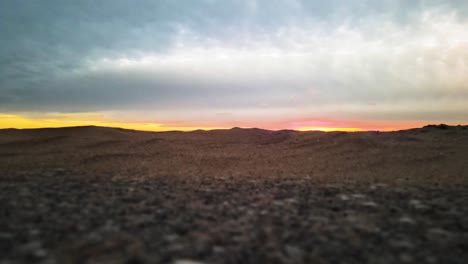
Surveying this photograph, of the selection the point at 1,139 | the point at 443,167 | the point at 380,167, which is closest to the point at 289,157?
the point at 380,167

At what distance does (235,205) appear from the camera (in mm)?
3473

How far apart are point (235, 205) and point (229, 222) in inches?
21.7

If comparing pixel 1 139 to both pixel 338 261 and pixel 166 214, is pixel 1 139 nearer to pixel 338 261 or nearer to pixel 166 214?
pixel 166 214

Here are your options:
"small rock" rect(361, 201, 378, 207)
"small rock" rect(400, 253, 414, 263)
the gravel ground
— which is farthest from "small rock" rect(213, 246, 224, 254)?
"small rock" rect(361, 201, 378, 207)

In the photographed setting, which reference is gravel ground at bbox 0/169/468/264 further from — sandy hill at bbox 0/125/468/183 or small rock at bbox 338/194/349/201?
sandy hill at bbox 0/125/468/183

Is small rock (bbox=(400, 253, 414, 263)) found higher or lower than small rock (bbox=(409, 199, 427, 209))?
lower

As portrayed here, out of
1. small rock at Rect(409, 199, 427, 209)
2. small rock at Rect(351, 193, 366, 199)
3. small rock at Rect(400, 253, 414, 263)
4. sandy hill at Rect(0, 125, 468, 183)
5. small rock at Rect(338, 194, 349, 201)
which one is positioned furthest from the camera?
sandy hill at Rect(0, 125, 468, 183)

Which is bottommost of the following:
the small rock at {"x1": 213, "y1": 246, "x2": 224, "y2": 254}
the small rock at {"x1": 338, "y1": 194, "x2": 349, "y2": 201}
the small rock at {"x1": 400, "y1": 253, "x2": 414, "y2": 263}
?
the small rock at {"x1": 400, "y1": 253, "x2": 414, "y2": 263}

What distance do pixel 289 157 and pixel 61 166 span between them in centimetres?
386

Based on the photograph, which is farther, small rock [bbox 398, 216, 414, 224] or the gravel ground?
small rock [bbox 398, 216, 414, 224]

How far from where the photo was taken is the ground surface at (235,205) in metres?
2.37

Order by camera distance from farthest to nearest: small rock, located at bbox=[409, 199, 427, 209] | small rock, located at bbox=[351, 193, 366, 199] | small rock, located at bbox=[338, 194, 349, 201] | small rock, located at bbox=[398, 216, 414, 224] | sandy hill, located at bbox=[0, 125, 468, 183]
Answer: sandy hill, located at bbox=[0, 125, 468, 183] < small rock, located at bbox=[351, 193, 366, 199] < small rock, located at bbox=[338, 194, 349, 201] < small rock, located at bbox=[409, 199, 427, 209] < small rock, located at bbox=[398, 216, 414, 224]

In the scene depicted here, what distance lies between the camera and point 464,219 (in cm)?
315

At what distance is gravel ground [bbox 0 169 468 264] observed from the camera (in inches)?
91.1
